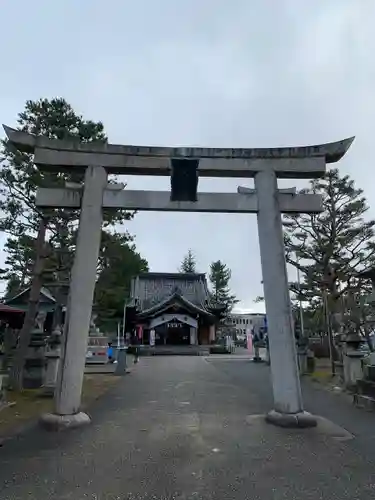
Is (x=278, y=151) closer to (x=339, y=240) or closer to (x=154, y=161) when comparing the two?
(x=154, y=161)

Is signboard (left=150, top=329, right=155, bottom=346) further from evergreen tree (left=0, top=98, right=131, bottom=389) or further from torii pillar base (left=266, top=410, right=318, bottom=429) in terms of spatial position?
torii pillar base (left=266, top=410, right=318, bottom=429)

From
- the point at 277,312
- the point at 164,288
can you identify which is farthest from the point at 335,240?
the point at 164,288

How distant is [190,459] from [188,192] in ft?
16.1

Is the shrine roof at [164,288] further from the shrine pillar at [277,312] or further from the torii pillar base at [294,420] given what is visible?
the torii pillar base at [294,420]

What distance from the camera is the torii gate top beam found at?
26.4 feet

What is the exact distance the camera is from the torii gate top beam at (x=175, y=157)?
8.05 metres

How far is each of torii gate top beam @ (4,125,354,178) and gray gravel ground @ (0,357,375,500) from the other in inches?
200

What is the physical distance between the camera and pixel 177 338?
4009 centimetres

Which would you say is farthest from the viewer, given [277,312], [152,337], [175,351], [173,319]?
[173,319]

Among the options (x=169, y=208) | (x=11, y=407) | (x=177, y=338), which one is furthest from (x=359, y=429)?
(x=177, y=338)

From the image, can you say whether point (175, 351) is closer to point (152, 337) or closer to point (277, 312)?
point (152, 337)

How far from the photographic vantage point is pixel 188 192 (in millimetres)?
8070

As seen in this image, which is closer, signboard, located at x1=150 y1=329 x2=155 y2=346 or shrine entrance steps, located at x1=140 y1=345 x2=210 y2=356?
shrine entrance steps, located at x1=140 y1=345 x2=210 y2=356

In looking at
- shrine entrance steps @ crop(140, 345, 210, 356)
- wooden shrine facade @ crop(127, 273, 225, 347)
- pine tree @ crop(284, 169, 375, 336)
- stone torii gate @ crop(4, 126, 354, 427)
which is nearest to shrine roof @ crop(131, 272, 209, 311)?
wooden shrine facade @ crop(127, 273, 225, 347)
